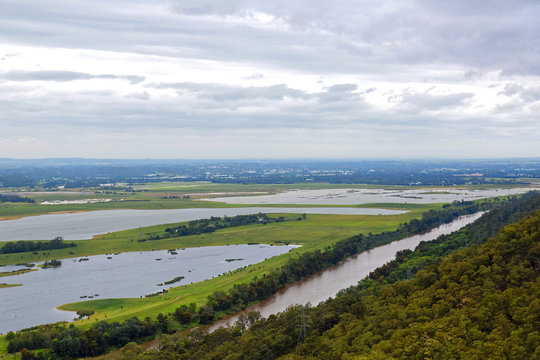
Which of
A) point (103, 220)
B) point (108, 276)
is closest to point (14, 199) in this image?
point (103, 220)

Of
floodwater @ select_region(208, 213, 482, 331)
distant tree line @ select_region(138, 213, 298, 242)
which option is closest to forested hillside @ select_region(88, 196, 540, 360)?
→ floodwater @ select_region(208, 213, 482, 331)

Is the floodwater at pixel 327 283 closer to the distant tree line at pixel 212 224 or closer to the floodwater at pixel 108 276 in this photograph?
the floodwater at pixel 108 276

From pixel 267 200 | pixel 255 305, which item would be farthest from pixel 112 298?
pixel 267 200

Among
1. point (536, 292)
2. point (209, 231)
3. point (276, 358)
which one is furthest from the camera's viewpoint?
point (209, 231)

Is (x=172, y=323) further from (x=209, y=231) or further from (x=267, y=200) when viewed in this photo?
(x=267, y=200)

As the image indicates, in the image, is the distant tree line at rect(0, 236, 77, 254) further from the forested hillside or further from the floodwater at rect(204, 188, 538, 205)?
the floodwater at rect(204, 188, 538, 205)

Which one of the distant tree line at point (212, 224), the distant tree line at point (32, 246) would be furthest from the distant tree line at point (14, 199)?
the distant tree line at point (212, 224)
